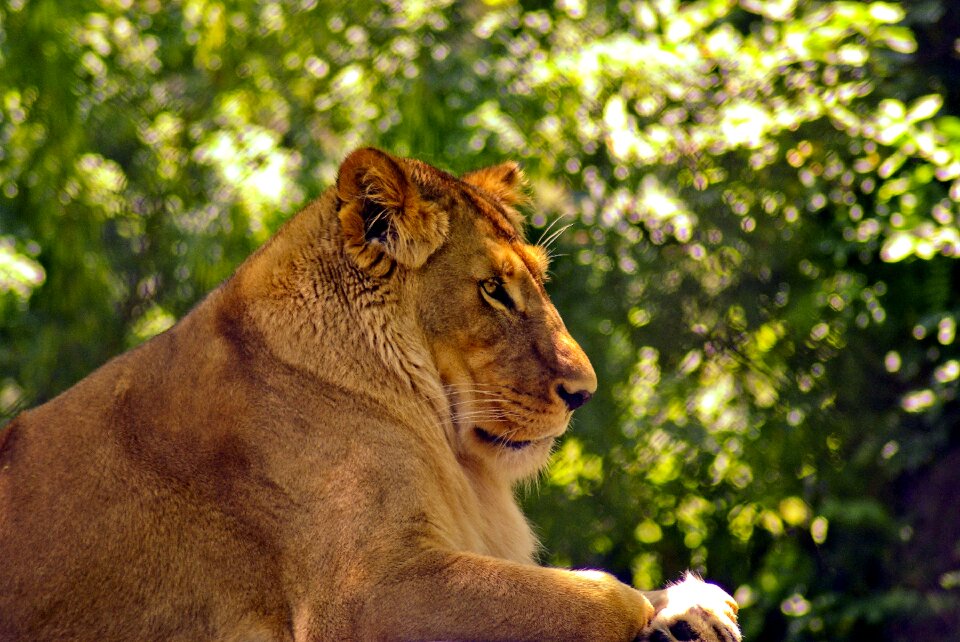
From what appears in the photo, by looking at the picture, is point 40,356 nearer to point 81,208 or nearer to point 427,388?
point 81,208

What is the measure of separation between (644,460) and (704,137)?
4.43 feet

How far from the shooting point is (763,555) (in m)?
4.92

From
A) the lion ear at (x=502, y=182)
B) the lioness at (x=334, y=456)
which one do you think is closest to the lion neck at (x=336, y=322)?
the lioness at (x=334, y=456)

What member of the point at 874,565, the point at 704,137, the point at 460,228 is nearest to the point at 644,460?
the point at 874,565

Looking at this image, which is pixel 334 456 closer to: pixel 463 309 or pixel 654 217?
pixel 463 309

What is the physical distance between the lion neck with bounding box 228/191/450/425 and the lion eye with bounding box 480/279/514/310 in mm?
171

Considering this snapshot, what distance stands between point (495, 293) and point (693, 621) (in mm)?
814

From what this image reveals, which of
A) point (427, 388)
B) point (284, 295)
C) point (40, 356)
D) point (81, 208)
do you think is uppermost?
point (284, 295)

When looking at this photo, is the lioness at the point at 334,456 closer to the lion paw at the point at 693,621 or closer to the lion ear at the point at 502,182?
the lion paw at the point at 693,621

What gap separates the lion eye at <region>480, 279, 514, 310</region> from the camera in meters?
2.63

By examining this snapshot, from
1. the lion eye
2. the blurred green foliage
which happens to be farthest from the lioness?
the blurred green foliage

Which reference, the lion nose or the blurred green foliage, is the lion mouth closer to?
the lion nose

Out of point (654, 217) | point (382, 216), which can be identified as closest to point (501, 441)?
point (382, 216)

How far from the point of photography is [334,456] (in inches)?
93.4
